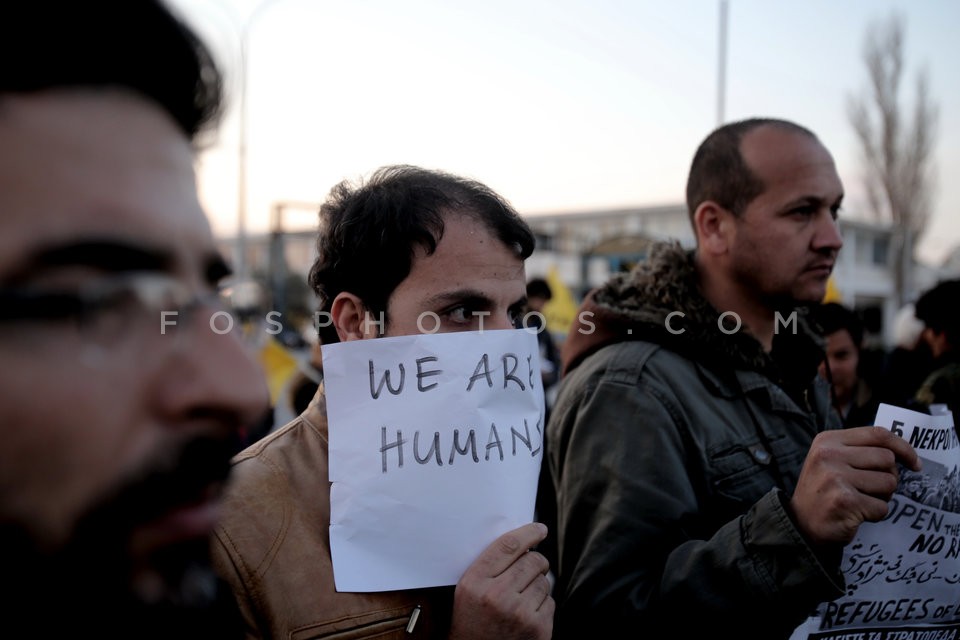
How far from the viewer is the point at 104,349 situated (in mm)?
577

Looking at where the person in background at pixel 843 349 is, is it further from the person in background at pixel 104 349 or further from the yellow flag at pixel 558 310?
the yellow flag at pixel 558 310

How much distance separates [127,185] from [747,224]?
6.53 feet

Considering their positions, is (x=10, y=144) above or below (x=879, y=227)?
below

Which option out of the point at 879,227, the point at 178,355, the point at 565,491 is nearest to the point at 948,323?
the point at 565,491

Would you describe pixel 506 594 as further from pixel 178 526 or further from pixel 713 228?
pixel 713 228

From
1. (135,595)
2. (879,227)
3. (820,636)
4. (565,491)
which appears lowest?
(820,636)

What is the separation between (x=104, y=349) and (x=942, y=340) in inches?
148

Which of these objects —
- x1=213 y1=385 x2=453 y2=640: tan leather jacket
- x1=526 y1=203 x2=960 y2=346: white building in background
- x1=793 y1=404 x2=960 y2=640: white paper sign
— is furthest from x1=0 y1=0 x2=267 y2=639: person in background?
x1=526 y1=203 x2=960 y2=346: white building in background

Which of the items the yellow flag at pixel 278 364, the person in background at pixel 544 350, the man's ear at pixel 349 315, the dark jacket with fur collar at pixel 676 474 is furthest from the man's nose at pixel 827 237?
the yellow flag at pixel 278 364

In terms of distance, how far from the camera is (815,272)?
221 cm

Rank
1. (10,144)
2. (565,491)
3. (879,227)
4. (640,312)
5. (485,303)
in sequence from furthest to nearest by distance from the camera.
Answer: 1. (879,227)
2. (640,312)
3. (565,491)
4. (485,303)
5. (10,144)

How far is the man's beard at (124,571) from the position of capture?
0.52 meters

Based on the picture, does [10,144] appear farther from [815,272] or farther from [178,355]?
[815,272]

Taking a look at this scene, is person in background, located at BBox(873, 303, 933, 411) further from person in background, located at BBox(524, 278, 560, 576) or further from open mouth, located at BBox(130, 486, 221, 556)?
open mouth, located at BBox(130, 486, 221, 556)
